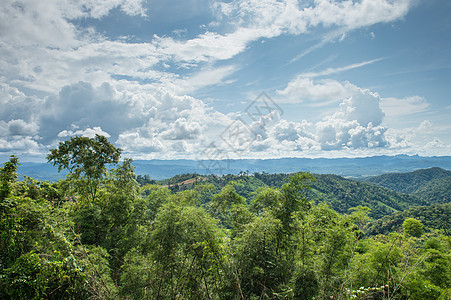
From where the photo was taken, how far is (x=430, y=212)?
84.9 metres

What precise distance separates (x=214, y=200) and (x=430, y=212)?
367 feet

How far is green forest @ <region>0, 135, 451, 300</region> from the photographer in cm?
338

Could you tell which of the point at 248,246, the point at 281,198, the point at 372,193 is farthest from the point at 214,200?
the point at 372,193

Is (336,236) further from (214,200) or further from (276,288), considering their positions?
(214,200)

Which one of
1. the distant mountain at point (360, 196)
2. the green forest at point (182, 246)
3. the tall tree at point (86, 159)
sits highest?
the tall tree at point (86, 159)

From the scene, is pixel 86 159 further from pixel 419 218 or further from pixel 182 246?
pixel 419 218

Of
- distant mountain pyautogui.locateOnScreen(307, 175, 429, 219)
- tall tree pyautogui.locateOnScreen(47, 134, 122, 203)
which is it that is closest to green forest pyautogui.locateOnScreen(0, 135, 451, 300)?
tall tree pyautogui.locateOnScreen(47, 134, 122, 203)

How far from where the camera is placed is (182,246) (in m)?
5.72

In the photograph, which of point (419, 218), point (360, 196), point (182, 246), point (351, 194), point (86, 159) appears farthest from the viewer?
point (360, 196)

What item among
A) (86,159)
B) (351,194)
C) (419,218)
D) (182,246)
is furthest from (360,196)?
(182,246)

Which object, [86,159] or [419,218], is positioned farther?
[419,218]

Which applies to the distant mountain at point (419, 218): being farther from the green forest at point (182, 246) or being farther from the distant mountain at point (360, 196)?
the green forest at point (182, 246)

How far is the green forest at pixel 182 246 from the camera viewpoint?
3.38 meters

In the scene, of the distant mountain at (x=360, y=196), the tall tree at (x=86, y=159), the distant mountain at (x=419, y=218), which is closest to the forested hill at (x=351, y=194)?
the distant mountain at (x=360, y=196)
